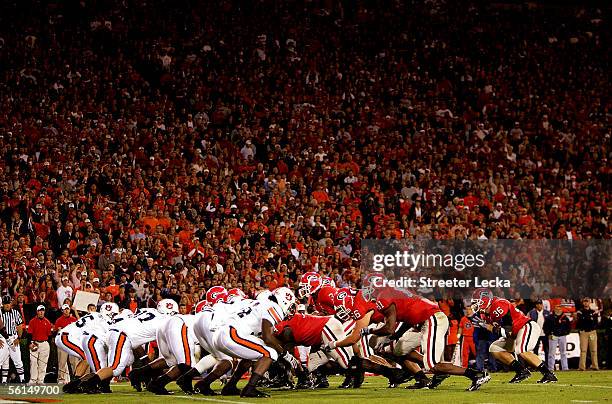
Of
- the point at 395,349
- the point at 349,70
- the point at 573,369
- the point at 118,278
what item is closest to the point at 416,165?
the point at 349,70

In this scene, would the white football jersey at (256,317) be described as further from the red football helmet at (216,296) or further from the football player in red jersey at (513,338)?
the football player in red jersey at (513,338)

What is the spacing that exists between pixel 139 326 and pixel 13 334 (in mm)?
3392

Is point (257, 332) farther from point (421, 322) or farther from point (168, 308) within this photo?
point (421, 322)

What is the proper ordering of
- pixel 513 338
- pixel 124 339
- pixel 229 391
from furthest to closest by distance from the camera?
1. pixel 513 338
2. pixel 124 339
3. pixel 229 391

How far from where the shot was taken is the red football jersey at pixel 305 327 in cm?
1188

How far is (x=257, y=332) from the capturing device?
11.6 m

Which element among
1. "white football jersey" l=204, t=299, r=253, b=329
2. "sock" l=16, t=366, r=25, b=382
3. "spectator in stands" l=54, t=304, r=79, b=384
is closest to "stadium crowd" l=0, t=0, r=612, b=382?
"spectator in stands" l=54, t=304, r=79, b=384

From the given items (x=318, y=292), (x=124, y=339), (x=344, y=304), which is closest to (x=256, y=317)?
(x=344, y=304)

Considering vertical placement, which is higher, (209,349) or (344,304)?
(344,304)

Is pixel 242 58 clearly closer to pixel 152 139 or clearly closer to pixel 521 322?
pixel 152 139

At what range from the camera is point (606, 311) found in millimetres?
19266

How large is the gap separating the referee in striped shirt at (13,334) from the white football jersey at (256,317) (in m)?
4.89

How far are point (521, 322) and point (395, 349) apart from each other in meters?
1.95

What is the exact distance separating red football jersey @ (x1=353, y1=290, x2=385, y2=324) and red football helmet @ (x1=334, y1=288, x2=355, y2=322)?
0.22ft
